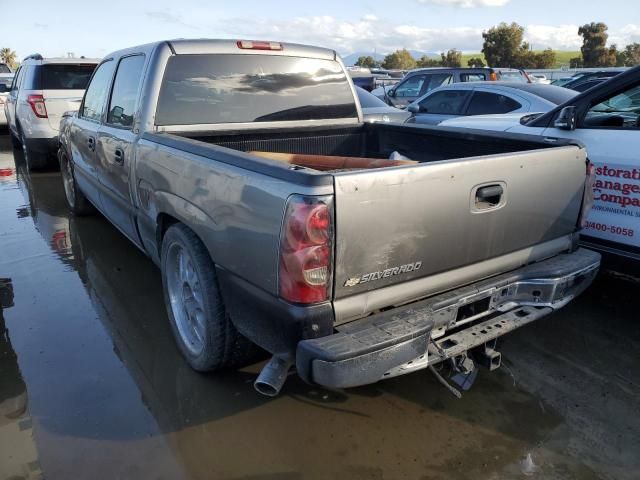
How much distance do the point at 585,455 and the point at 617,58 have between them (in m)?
51.0

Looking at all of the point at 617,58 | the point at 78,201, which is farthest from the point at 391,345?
the point at 617,58

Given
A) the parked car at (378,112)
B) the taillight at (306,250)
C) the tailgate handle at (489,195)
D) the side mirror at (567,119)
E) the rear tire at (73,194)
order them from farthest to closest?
the parked car at (378,112)
the rear tire at (73,194)
the side mirror at (567,119)
the tailgate handle at (489,195)
the taillight at (306,250)

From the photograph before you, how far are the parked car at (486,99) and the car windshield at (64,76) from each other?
5.58m

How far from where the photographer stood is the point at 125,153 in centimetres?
373

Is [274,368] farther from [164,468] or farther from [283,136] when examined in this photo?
[283,136]

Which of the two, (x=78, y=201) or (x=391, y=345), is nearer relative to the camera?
(x=391, y=345)

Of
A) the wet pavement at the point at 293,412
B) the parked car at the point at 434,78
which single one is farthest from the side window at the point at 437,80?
the wet pavement at the point at 293,412

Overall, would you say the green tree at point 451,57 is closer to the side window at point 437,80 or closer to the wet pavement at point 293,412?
the side window at point 437,80

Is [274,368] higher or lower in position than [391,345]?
lower

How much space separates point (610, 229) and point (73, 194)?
5.66 m

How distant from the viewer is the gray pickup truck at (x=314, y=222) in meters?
2.16

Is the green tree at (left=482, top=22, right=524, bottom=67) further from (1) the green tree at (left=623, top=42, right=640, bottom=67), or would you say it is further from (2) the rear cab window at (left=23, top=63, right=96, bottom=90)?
(2) the rear cab window at (left=23, top=63, right=96, bottom=90)

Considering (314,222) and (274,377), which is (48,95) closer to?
(274,377)

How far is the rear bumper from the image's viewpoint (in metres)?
2.11
